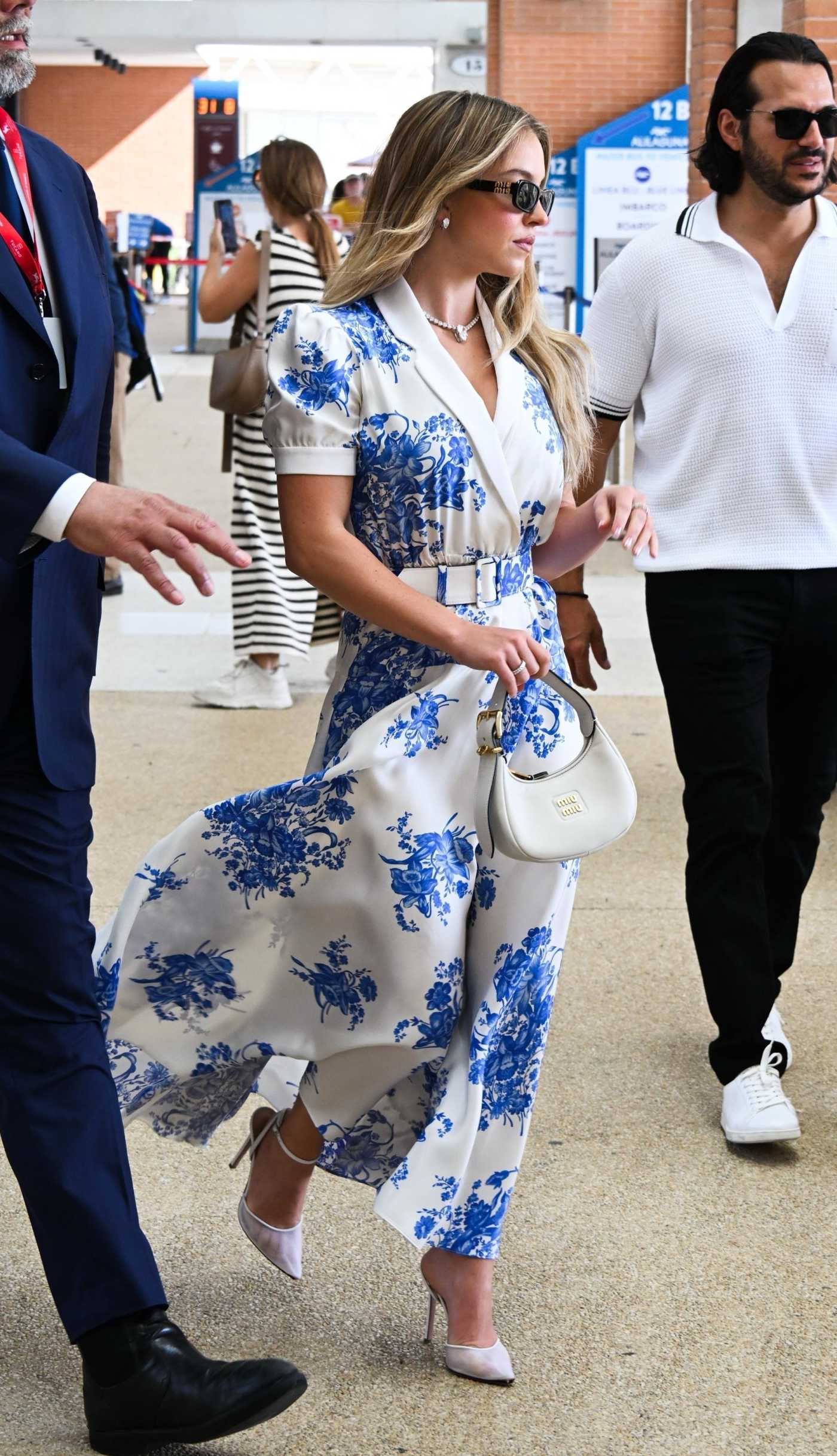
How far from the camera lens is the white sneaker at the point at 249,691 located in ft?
25.1

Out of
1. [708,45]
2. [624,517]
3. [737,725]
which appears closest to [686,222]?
[737,725]

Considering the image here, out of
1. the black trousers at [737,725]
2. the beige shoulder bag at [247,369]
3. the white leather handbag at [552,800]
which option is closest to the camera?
the white leather handbag at [552,800]

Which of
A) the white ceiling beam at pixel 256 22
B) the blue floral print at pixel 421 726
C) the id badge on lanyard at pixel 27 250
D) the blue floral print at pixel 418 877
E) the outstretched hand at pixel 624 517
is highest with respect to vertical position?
the white ceiling beam at pixel 256 22

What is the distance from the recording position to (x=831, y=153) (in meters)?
3.60

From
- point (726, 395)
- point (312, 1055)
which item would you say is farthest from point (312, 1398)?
point (726, 395)

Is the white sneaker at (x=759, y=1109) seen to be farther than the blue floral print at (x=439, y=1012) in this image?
Yes

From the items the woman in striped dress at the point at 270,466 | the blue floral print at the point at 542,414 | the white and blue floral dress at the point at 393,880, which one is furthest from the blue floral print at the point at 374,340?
the woman in striped dress at the point at 270,466

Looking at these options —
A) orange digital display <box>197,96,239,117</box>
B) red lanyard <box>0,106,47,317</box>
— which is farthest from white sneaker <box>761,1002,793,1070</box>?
orange digital display <box>197,96,239,117</box>

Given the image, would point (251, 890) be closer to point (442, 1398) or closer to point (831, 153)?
point (442, 1398)

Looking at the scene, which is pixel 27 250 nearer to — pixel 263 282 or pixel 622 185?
pixel 263 282

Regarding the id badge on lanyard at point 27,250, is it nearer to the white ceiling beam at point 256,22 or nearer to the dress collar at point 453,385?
the dress collar at point 453,385

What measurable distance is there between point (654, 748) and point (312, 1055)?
4.37m

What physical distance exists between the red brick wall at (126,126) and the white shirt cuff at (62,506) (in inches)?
1717

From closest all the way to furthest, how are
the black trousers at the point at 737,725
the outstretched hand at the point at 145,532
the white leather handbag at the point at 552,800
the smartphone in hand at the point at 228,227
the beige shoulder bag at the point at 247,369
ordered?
the outstretched hand at the point at 145,532
the white leather handbag at the point at 552,800
the black trousers at the point at 737,725
the beige shoulder bag at the point at 247,369
the smartphone in hand at the point at 228,227
